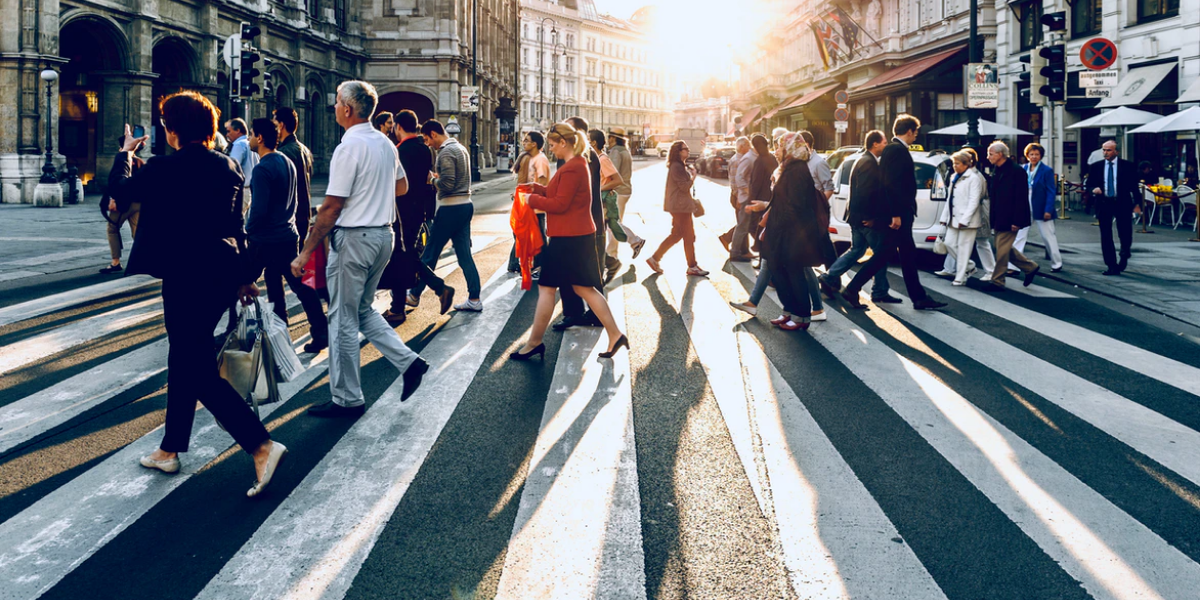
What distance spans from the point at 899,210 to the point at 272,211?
560 cm

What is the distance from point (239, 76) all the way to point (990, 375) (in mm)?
15962

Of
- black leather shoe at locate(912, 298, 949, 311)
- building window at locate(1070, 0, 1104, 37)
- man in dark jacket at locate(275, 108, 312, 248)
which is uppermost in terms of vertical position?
building window at locate(1070, 0, 1104, 37)

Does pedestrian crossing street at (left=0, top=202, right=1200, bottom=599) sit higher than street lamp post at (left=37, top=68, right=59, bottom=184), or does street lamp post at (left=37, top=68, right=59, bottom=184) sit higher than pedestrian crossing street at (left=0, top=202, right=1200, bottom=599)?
street lamp post at (left=37, top=68, right=59, bottom=184)

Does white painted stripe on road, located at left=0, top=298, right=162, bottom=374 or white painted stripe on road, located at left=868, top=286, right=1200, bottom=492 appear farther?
white painted stripe on road, located at left=0, top=298, right=162, bottom=374

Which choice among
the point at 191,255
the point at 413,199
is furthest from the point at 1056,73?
the point at 191,255

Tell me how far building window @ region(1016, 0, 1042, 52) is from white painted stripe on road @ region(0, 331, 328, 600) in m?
26.1

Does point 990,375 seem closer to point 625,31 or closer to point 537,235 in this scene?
point 537,235

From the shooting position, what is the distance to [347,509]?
4.14 m

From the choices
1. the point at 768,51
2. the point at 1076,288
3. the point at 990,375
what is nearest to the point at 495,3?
the point at 768,51

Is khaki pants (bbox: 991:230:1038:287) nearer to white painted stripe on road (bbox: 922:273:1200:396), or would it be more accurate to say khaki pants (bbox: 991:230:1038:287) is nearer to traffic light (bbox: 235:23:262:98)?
white painted stripe on road (bbox: 922:273:1200:396)

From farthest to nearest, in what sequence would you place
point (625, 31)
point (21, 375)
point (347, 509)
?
point (625, 31) → point (21, 375) → point (347, 509)

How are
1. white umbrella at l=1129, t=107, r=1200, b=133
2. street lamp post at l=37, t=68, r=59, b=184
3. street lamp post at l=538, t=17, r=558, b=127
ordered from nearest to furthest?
white umbrella at l=1129, t=107, r=1200, b=133 < street lamp post at l=37, t=68, r=59, b=184 < street lamp post at l=538, t=17, r=558, b=127

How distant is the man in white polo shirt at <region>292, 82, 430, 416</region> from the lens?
5.43 meters

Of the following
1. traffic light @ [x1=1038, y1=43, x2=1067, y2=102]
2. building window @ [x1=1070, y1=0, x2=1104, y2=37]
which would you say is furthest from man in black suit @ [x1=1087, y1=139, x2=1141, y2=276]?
building window @ [x1=1070, y1=0, x2=1104, y2=37]
